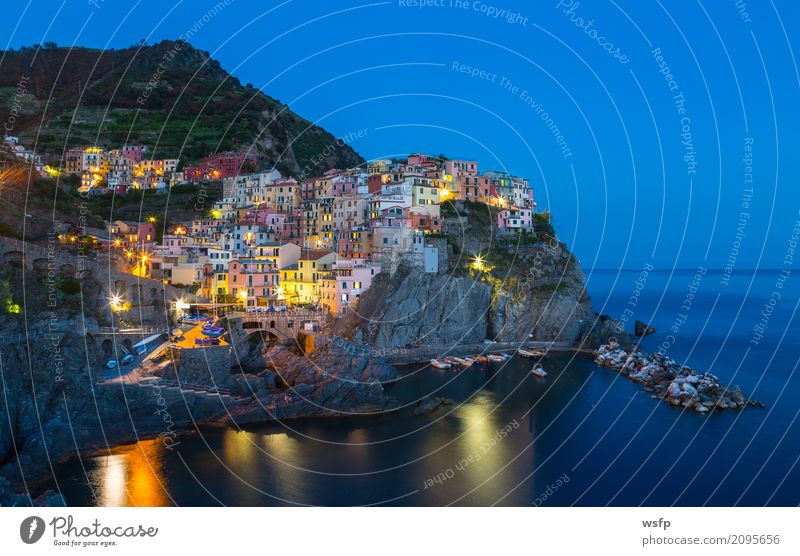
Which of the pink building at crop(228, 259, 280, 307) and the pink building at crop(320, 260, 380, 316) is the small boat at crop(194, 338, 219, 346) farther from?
the pink building at crop(320, 260, 380, 316)

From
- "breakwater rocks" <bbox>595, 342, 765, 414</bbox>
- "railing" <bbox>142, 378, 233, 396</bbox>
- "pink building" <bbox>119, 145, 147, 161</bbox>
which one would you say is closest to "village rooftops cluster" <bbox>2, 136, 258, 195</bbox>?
"pink building" <bbox>119, 145, 147, 161</bbox>

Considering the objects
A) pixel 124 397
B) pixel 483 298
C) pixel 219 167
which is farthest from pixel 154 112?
pixel 124 397

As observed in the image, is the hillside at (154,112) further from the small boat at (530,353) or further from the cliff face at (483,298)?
the small boat at (530,353)

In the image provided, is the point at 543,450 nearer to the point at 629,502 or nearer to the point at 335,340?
the point at 629,502

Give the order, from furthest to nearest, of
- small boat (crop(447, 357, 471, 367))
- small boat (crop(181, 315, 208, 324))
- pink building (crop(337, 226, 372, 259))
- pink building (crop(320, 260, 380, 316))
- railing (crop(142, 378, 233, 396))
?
pink building (crop(337, 226, 372, 259)), pink building (crop(320, 260, 380, 316)), small boat (crop(447, 357, 471, 367)), small boat (crop(181, 315, 208, 324)), railing (crop(142, 378, 233, 396))

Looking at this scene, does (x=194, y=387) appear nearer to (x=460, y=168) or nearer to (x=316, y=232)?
(x=316, y=232)

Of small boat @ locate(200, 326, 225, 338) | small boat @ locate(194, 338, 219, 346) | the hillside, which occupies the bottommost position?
small boat @ locate(194, 338, 219, 346)
